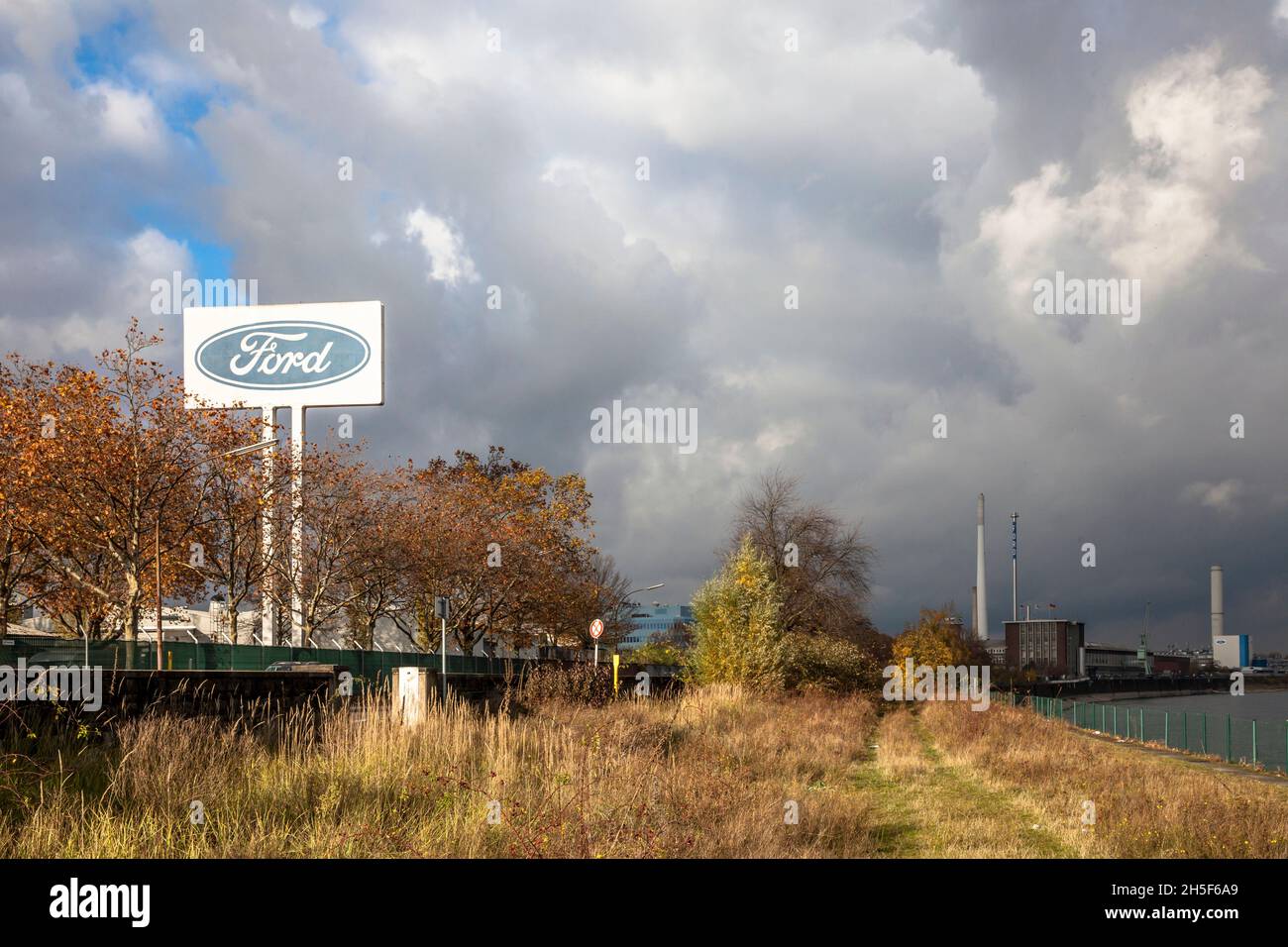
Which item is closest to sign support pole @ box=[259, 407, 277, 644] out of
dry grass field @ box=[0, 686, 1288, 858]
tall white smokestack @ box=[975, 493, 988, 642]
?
dry grass field @ box=[0, 686, 1288, 858]

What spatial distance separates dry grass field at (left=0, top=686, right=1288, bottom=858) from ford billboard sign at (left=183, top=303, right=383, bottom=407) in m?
28.2

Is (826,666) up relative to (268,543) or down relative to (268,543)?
down

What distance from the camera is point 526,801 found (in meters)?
9.34

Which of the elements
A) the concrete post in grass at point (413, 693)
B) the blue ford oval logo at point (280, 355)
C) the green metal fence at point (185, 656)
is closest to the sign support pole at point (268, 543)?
the blue ford oval logo at point (280, 355)

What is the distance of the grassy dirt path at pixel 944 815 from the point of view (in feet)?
33.6

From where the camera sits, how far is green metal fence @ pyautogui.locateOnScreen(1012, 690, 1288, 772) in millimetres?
27359

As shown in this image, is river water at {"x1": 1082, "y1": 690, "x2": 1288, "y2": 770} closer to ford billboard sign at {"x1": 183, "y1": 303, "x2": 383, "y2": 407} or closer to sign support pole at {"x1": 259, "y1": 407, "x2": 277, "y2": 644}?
sign support pole at {"x1": 259, "y1": 407, "x2": 277, "y2": 644}

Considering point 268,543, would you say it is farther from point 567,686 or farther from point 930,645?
point 930,645

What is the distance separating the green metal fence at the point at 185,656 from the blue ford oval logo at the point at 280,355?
12881 millimetres

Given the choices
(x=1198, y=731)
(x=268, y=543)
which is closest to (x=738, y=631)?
(x=1198, y=731)

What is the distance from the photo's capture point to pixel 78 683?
12047mm

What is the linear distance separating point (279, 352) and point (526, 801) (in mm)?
35570

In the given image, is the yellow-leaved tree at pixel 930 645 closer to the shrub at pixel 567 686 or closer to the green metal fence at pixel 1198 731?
the green metal fence at pixel 1198 731
